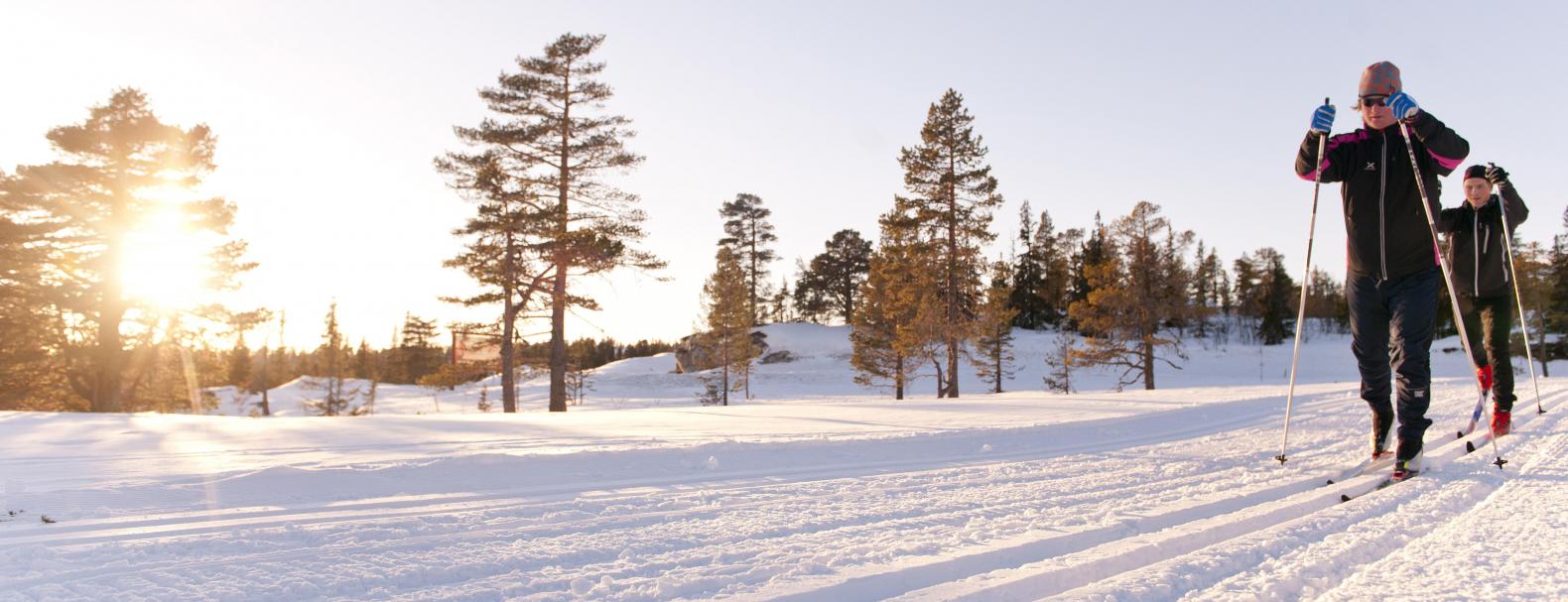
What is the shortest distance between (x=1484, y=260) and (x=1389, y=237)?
329 cm

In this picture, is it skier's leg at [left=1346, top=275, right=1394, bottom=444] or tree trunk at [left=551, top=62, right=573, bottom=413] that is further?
tree trunk at [left=551, top=62, right=573, bottom=413]

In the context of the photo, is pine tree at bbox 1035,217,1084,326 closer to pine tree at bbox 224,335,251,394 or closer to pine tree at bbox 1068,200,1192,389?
pine tree at bbox 1068,200,1192,389

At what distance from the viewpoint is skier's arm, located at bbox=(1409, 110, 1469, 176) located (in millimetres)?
3563

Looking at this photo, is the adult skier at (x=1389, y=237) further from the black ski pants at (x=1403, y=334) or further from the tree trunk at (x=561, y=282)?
the tree trunk at (x=561, y=282)

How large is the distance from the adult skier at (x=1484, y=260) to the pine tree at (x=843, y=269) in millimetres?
55762

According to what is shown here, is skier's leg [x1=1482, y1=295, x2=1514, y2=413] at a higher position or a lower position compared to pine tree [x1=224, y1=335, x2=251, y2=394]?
higher

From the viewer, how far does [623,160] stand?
19.1 meters

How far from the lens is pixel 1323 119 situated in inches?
154

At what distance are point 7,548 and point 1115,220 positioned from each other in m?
27.5

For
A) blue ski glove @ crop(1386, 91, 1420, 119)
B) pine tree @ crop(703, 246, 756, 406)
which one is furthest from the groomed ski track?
pine tree @ crop(703, 246, 756, 406)

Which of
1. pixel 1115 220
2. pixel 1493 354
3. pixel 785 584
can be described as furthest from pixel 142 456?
pixel 1115 220

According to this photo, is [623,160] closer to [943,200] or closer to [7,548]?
[943,200]

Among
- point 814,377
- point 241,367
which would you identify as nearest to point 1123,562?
point 814,377

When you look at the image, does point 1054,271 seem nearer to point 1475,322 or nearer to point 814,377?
point 814,377
